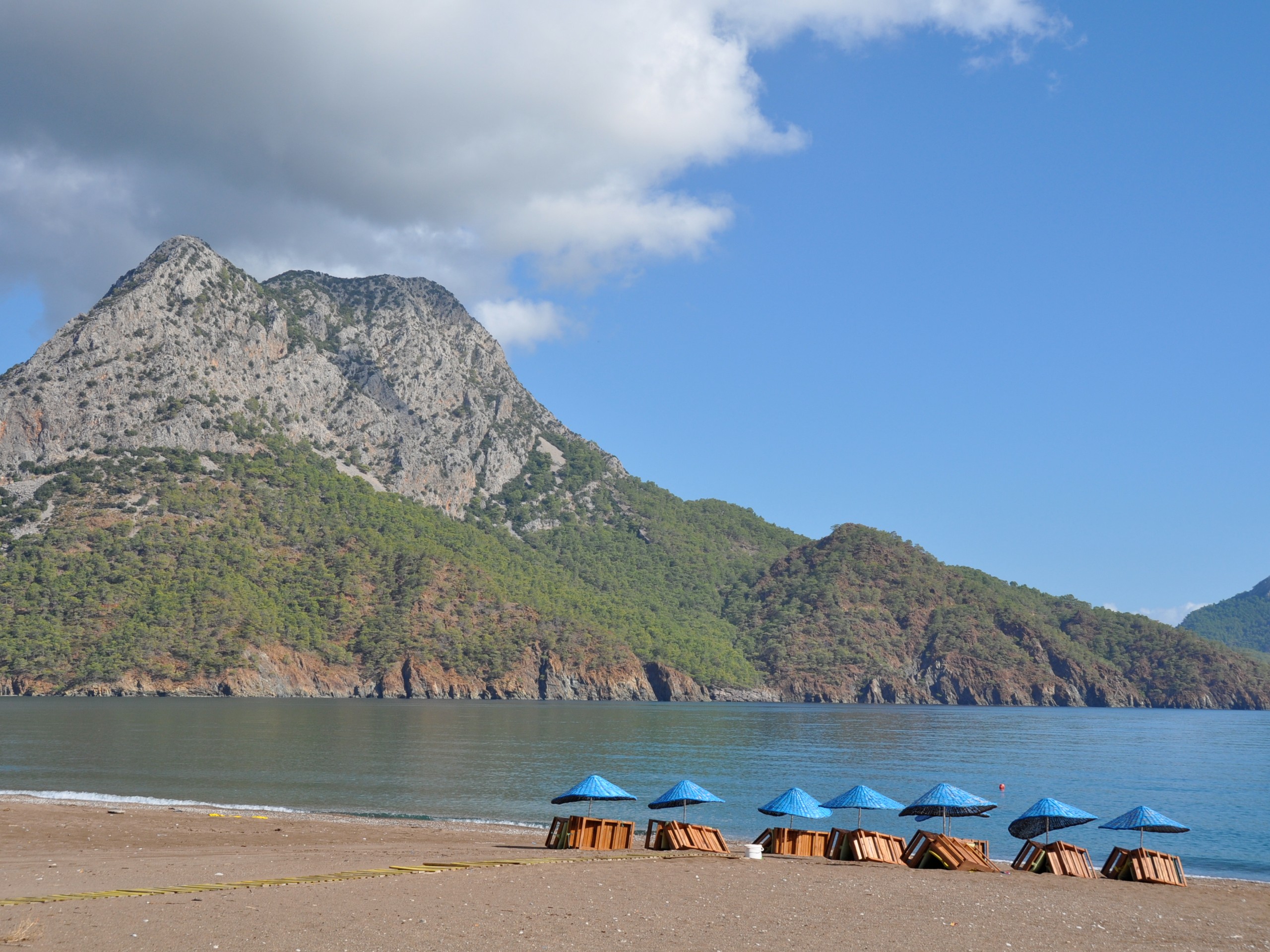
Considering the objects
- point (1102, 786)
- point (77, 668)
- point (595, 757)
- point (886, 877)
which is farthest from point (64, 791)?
point (77, 668)

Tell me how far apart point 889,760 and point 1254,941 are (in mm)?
60642

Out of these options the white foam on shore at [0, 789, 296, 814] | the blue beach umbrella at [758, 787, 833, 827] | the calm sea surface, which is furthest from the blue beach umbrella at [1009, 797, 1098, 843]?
the white foam on shore at [0, 789, 296, 814]

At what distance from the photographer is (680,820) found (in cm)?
5112

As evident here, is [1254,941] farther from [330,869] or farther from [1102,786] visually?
[1102,786]

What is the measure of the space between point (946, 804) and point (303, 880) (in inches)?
849

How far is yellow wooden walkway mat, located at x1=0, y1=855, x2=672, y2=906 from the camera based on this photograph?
23.0 meters

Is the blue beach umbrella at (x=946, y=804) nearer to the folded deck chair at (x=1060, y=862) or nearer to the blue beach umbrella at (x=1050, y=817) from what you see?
the blue beach umbrella at (x=1050, y=817)

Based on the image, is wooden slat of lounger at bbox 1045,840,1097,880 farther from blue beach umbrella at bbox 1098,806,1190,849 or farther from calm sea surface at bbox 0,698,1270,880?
calm sea surface at bbox 0,698,1270,880

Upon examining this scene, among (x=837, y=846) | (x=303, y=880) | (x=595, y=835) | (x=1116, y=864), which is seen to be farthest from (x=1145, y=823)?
(x=303, y=880)

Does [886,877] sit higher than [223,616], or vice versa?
[223,616]

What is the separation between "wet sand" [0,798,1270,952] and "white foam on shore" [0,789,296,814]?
11142 millimetres

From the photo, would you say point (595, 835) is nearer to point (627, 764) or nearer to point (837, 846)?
point (837, 846)

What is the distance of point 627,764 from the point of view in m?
72.9

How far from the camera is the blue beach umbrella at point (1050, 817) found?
113ft
